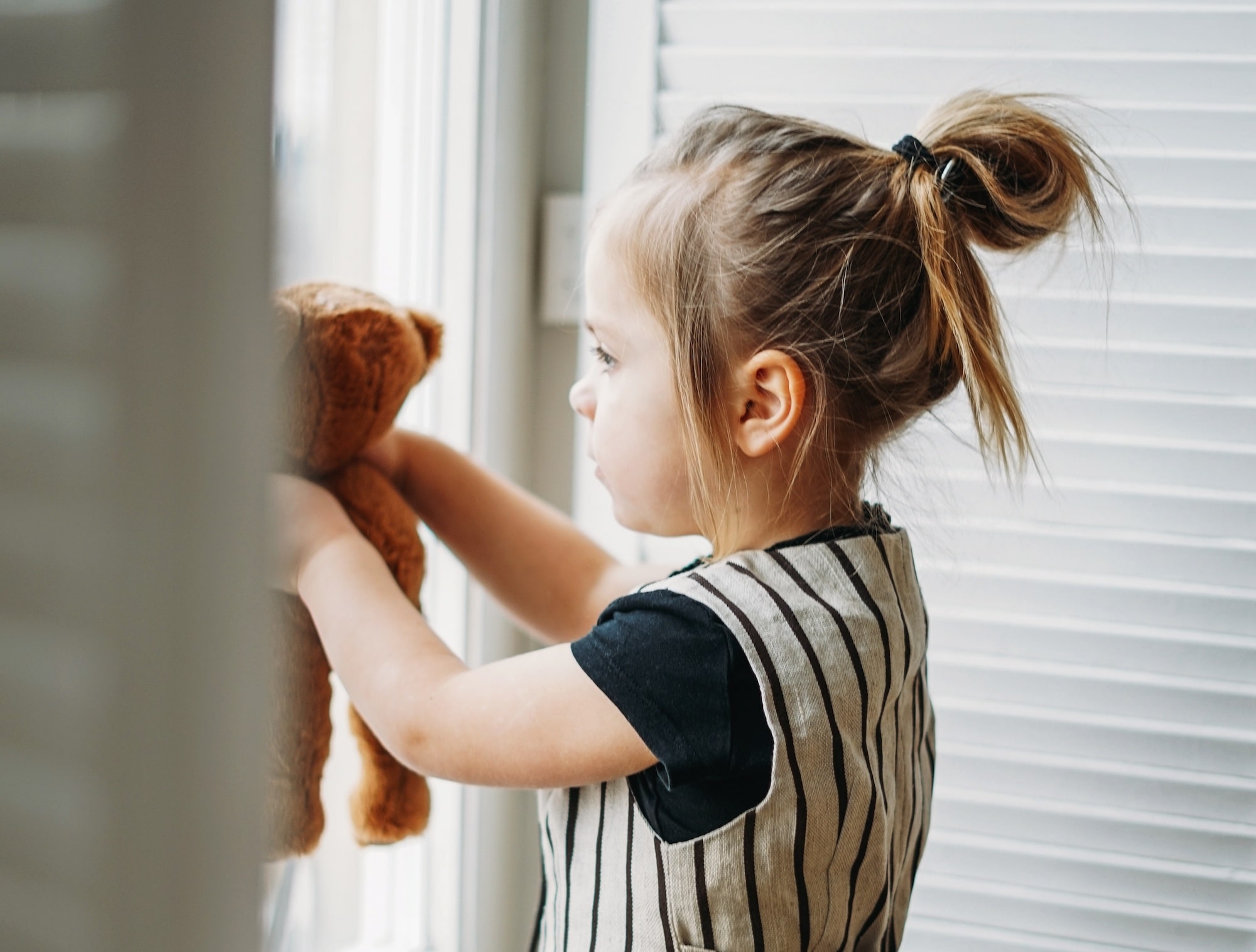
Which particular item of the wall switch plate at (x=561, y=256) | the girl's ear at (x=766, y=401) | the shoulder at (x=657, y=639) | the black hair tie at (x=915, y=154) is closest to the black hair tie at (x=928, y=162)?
the black hair tie at (x=915, y=154)

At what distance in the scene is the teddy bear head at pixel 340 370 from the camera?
0.51 meters

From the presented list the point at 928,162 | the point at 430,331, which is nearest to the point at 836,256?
the point at 928,162

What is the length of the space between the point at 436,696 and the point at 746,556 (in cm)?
19

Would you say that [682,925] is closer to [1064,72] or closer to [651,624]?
[651,624]

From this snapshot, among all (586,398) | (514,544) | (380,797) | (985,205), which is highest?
(985,205)

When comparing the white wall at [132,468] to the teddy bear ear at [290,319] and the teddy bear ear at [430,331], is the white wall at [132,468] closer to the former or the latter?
the teddy bear ear at [290,319]

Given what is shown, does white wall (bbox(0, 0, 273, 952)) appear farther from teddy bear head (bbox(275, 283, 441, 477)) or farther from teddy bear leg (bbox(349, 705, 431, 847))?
teddy bear leg (bbox(349, 705, 431, 847))

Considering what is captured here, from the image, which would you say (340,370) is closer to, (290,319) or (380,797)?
(290,319)

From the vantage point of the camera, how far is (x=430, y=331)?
1.99 ft

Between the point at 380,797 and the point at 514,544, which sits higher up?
the point at 514,544

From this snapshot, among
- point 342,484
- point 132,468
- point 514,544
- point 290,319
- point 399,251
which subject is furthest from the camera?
point 399,251

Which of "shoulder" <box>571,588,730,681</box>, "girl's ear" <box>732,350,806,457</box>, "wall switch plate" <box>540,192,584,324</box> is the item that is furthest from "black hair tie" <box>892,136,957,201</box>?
"wall switch plate" <box>540,192,584,324</box>

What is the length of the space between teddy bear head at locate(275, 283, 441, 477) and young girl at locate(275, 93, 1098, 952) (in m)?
0.04

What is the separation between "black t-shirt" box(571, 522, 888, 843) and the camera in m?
0.53
